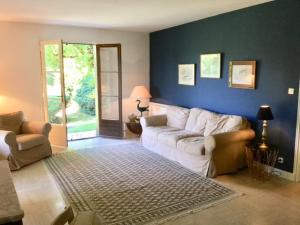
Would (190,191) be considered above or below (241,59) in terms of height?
below

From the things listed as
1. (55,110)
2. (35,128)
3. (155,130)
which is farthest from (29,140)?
(155,130)

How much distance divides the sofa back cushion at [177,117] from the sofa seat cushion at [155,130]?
149mm

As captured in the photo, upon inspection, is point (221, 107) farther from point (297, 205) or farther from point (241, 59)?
point (297, 205)

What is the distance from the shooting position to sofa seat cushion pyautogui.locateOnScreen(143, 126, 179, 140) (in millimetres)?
4965

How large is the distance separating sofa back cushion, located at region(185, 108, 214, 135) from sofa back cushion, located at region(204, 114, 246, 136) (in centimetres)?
13

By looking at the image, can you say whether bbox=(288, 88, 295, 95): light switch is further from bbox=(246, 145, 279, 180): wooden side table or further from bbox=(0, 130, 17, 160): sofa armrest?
bbox=(0, 130, 17, 160): sofa armrest

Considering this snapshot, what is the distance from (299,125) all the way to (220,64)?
5.75 ft

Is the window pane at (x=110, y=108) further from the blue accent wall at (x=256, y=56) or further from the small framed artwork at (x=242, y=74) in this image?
the small framed artwork at (x=242, y=74)

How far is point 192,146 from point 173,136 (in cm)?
58

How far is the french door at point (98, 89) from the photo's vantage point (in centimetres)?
529

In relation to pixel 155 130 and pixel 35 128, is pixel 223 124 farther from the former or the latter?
→ pixel 35 128

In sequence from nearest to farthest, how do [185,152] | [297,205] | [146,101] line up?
1. [297,205]
2. [185,152]
3. [146,101]

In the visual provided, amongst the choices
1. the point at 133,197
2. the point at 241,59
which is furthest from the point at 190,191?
the point at 241,59

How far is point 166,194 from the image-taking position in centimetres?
333
